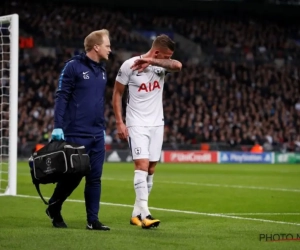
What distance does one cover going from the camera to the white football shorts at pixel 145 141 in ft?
30.0

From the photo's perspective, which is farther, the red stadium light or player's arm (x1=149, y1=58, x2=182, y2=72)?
the red stadium light

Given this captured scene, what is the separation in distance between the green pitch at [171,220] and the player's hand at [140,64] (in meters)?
1.82

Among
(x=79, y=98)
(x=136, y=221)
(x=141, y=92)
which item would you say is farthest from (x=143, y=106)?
(x=136, y=221)

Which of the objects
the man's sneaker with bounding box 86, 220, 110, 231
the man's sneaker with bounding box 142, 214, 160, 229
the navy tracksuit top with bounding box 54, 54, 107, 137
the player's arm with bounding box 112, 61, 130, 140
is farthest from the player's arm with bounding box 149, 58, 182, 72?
the man's sneaker with bounding box 86, 220, 110, 231

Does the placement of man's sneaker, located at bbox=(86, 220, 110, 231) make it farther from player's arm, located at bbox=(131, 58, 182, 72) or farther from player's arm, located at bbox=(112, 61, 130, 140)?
player's arm, located at bbox=(131, 58, 182, 72)

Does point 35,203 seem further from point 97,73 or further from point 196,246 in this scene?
point 196,246

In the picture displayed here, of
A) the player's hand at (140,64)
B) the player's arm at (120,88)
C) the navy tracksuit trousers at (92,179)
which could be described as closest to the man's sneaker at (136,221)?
the navy tracksuit trousers at (92,179)

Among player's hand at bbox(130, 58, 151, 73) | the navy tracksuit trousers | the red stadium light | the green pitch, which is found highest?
the red stadium light

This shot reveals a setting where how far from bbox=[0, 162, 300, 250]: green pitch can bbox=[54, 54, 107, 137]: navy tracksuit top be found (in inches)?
44.1

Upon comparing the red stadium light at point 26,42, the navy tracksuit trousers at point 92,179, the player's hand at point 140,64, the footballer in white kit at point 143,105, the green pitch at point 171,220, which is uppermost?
the red stadium light at point 26,42

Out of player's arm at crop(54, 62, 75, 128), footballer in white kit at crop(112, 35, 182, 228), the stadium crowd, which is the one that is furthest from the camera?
the stadium crowd

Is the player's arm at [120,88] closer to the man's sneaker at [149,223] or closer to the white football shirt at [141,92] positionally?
the white football shirt at [141,92]

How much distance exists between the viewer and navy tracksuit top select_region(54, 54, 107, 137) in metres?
8.63

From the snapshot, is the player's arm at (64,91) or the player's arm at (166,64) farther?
the player's arm at (166,64)
